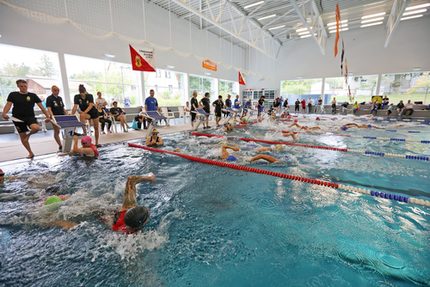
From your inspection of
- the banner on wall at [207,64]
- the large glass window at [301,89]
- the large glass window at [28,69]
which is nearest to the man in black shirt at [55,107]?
the large glass window at [28,69]

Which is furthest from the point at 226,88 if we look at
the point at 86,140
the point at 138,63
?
the point at 86,140

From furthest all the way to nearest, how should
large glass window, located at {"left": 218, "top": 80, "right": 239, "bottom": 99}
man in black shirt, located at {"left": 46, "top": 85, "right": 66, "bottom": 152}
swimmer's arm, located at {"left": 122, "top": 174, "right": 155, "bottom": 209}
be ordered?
large glass window, located at {"left": 218, "top": 80, "right": 239, "bottom": 99} < man in black shirt, located at {"left": 46, "top": 85, "right": 66, "bottom": 152} < swimmer's arm, located at {"left": 122, "top": 174, "right": 155, "bottom": 209}

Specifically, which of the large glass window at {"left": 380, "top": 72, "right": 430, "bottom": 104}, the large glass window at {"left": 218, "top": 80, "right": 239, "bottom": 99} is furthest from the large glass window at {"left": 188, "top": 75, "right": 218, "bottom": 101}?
the large glass window at {"left": 380, "top": 72, "right": 430, "bottom": 104}

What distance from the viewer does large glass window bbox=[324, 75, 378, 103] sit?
1806cm

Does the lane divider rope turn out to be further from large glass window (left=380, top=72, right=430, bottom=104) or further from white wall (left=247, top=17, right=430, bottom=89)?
large glass window (left=380, top=72, right=430, bottom=104)

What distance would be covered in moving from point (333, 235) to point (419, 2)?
62.1 feet

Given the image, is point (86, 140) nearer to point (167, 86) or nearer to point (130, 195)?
point (130, 195)

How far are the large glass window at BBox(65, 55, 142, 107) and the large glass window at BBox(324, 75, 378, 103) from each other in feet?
55.9

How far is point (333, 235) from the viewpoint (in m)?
2.05

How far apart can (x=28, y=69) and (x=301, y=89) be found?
2116 cm

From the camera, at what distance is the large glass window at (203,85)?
17250 mm

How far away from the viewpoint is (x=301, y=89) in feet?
70.1

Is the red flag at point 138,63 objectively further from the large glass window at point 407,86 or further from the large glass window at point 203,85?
the large glass window at point 407,86

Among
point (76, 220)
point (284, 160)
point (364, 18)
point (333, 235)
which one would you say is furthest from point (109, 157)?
point (364, 18)
